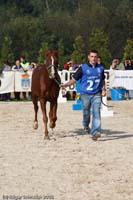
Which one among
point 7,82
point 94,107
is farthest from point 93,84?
point 7,82

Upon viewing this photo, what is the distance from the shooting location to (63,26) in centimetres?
5909

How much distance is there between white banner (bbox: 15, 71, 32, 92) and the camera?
2619 cm

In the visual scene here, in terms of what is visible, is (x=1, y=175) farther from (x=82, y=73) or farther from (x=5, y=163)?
(x=82, y=73)

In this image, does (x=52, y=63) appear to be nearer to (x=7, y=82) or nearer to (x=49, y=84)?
(x=49, y=84)

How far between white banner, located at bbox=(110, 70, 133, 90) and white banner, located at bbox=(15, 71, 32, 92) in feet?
12.0

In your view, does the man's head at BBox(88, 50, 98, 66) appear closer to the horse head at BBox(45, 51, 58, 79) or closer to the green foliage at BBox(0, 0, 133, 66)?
the horse head at BBox(45, 51, 58, 79)

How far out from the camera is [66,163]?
10.0m

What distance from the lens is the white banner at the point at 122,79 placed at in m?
26.9

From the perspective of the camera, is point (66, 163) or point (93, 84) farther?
point (93, 84)

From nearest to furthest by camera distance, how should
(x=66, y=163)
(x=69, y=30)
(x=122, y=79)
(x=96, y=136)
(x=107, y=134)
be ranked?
(x=66, y=163), (x=96, y=136), (x=107, y=134), (x=122, y=79), (x=69, y=30)

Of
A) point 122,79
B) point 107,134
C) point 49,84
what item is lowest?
point 122,79

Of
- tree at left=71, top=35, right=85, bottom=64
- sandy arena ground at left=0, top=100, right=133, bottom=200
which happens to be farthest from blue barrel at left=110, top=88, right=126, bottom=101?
tree at left=71, top=35, right=85, bottom=64

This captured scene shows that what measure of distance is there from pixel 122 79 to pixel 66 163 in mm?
17228

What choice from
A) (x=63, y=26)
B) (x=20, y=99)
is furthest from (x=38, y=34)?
(x=20, y=99)
